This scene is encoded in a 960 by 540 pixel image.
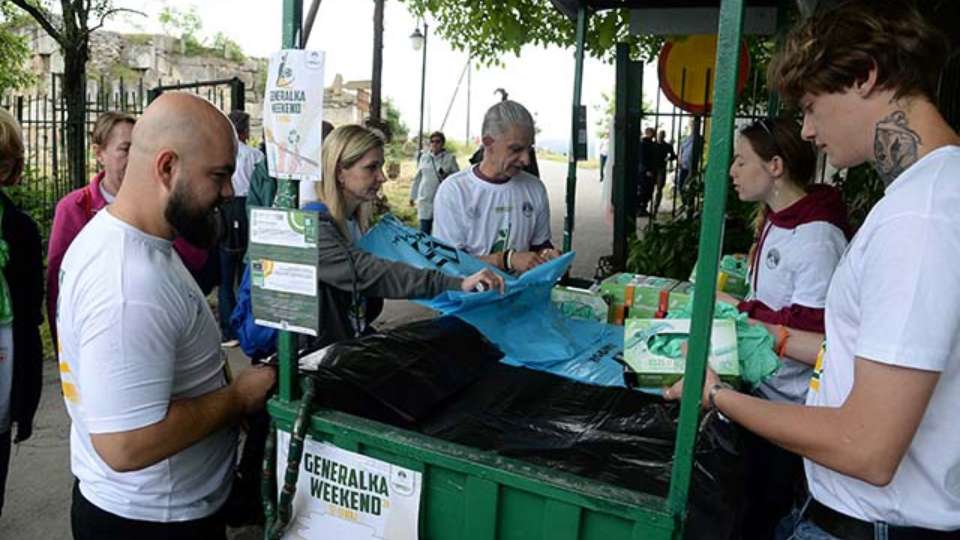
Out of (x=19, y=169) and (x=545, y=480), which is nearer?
(x=545, y=480)

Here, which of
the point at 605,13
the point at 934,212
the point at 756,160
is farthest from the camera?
the point at 605,13

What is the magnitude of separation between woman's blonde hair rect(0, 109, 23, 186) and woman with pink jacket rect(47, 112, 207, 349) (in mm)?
609

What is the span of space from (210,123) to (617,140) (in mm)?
3850

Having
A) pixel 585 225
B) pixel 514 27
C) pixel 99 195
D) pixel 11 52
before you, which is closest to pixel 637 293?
pixel 99 195

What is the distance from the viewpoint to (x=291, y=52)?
1574mm

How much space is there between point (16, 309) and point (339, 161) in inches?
51.8

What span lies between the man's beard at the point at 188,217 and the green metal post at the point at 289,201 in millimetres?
179

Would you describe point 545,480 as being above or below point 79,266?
below

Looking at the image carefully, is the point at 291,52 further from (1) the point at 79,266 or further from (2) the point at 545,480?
(2) the point at 545,480

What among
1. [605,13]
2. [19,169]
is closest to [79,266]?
[19,169]

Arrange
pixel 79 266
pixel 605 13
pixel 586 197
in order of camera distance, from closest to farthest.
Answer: pixel 79 266, pixel 605 13, pixel 586 197

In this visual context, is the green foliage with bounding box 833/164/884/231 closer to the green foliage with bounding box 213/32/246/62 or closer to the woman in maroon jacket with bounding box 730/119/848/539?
the woman in maroon jacket with bounding box 730/119/848/539

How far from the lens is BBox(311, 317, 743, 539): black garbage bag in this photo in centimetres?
168

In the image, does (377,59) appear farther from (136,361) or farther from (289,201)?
(136,361)
